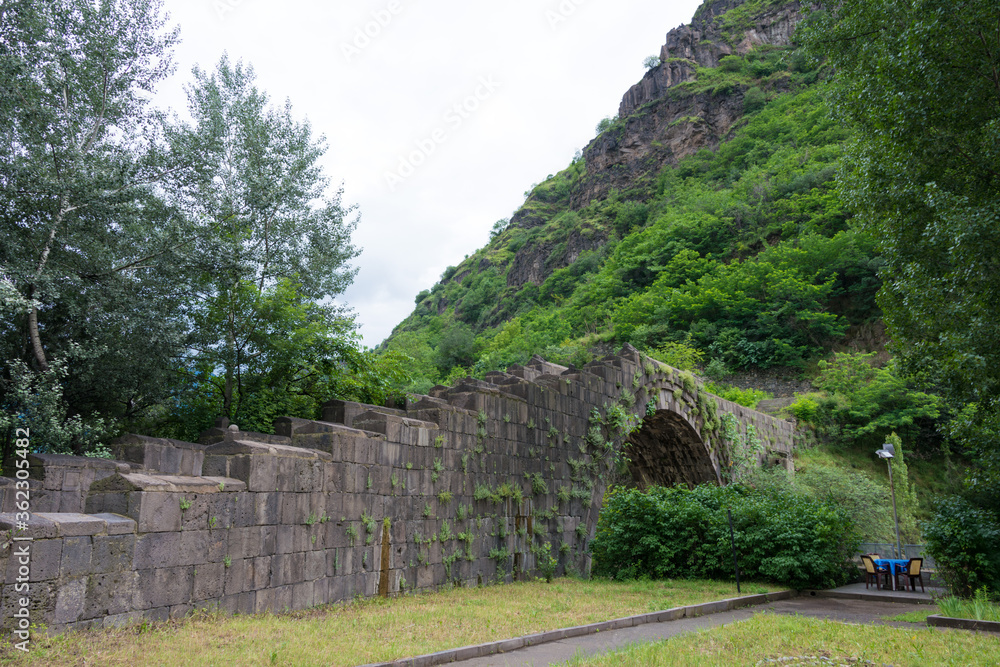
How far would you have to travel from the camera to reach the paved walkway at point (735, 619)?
5.73 meters

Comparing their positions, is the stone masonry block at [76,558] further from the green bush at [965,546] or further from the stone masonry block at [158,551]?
the green bush at [965,546]

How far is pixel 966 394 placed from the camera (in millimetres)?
10398

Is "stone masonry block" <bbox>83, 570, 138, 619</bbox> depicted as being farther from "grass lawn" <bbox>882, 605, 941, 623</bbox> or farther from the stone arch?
the stone arch

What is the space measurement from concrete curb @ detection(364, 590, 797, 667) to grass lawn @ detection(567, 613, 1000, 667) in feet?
2.76

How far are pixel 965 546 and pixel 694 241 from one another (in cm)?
3796

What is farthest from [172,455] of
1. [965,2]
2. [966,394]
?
[965,2]

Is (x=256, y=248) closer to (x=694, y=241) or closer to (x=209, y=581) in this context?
(x=209, y=581)

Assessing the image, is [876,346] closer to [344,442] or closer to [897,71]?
[897,71]

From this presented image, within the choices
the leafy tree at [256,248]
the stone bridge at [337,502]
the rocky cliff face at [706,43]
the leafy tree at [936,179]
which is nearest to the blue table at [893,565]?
the leafy tree at [936,179]

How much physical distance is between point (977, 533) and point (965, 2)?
25.8 ft

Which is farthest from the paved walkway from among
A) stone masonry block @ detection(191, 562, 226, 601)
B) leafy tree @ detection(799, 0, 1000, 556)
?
stone masonry block @ detection(191, 562, 226, 601)

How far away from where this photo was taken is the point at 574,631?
679 centimetres

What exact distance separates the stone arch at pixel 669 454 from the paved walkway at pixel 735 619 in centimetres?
662

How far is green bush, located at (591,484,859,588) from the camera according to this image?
11883 millimetres
